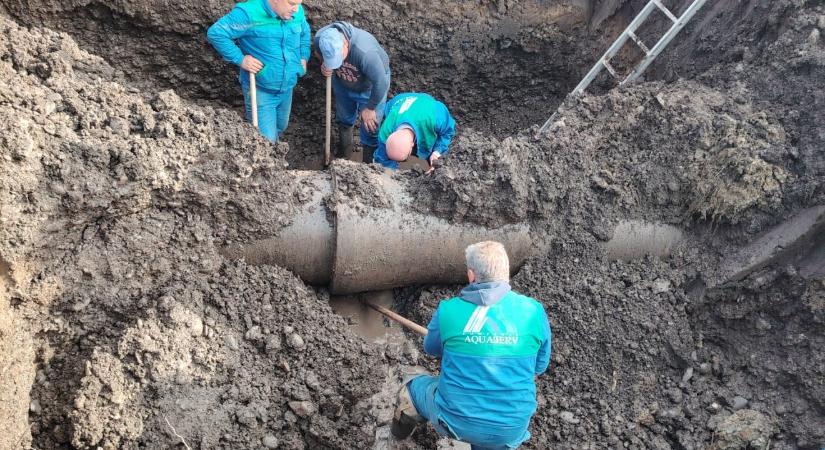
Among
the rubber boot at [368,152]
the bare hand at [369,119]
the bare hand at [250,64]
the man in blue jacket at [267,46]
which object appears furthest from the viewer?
the rubber boot at [368,152]

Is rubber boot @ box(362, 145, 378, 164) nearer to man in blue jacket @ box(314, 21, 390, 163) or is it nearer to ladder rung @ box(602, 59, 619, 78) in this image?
man in blue jacket @ box(314, 21, 390, 163)

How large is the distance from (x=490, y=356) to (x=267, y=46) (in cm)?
269

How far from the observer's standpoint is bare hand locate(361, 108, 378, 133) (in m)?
4.96

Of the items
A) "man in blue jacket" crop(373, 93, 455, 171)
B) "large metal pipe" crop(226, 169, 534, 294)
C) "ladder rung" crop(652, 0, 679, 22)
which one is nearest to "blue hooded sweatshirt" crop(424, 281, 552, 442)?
"large metal pipe" crop(226, 169, 534, 294)

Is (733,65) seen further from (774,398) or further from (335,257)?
(335,257)

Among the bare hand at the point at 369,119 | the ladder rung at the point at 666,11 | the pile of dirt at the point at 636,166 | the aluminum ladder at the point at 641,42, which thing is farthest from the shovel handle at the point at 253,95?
Result: the ladder rung at the point at 666,11

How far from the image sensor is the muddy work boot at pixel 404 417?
3521 millimetres

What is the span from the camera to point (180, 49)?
206 inches

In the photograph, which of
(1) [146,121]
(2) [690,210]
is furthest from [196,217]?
(2) [690,210]

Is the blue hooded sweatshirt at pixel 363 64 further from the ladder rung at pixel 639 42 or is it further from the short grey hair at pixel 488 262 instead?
the short grey hair at pixel 488 262

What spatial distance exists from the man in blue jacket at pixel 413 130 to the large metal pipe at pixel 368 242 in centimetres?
58

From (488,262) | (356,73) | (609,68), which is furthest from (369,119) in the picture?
(488,262)

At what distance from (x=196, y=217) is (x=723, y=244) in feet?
10.5

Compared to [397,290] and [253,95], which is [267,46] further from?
[397,290]
